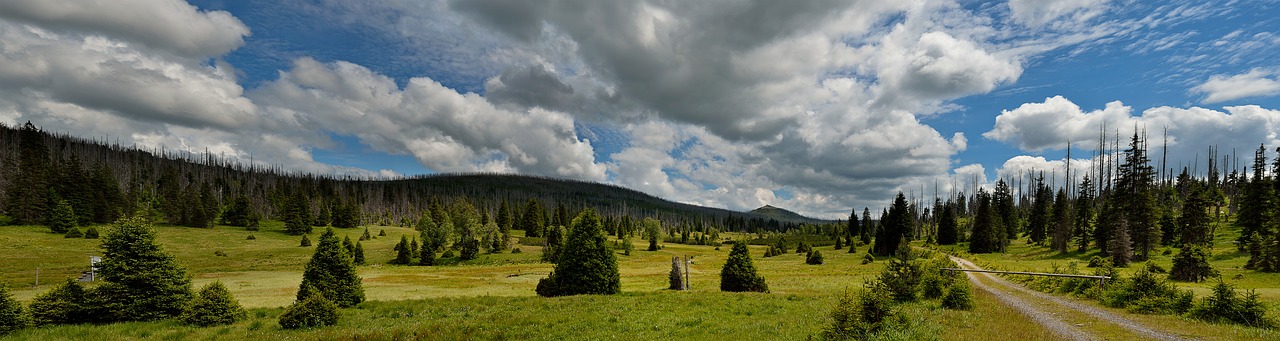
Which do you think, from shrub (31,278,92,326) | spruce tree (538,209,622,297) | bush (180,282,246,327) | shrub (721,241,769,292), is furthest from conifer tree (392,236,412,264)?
shrub (721,241,769,292)

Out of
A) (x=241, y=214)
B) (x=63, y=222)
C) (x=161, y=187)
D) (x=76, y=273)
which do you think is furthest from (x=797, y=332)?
(x=161, y=187)

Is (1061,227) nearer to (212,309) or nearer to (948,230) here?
(948,230)

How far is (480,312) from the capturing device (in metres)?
21.9

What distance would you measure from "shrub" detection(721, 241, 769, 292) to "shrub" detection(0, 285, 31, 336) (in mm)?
31742

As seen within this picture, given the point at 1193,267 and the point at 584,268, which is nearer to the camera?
the point at 584,268

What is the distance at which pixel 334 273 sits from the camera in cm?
2483

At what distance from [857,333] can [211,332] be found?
22558mm

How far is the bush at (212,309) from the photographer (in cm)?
1991

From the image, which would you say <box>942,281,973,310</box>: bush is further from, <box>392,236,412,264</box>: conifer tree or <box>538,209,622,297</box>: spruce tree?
<box>392,236,412,264</box>: conifer tree

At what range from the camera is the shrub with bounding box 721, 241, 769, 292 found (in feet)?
104

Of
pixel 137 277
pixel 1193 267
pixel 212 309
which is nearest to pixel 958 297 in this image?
pixel 1193 267

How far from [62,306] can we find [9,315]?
1730 mm

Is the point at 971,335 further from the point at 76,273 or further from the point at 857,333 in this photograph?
the point at 76,273

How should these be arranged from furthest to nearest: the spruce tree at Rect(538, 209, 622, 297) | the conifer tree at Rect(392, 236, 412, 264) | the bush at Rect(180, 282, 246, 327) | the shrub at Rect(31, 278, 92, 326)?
the conifer tree at Rect(392, 236, 412, 264) → the spruce tree at Rect(538, 209, 622, 297) → the bush at Rect(180, 282, 246, 327) → the shrub at Rect(31, 278, 92, 326)
